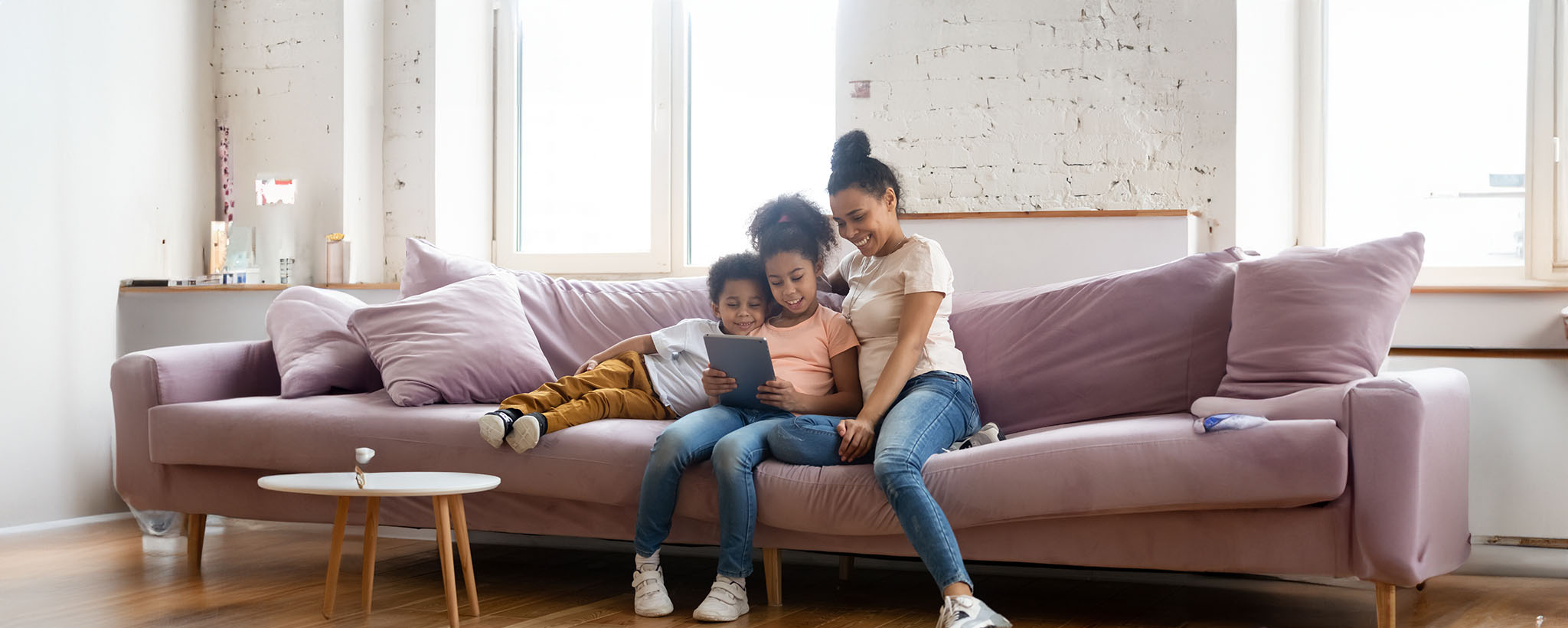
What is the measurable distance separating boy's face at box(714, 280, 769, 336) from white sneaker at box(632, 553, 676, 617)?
1.86 feet

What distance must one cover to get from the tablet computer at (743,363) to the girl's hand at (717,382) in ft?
0.04

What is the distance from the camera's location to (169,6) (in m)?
A: 4.11

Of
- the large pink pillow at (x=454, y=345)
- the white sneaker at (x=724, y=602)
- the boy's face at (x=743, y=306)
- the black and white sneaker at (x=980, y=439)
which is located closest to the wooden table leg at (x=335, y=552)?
the large pink pillow at (x=454, y=345)

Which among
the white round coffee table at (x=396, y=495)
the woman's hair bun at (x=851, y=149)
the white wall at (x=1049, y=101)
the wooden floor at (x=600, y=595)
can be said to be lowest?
the wooden floor at (x=600, y=595)

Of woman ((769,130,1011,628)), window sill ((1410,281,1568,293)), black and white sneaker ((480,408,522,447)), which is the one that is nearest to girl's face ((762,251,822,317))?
woman ((769,130,1011,628))

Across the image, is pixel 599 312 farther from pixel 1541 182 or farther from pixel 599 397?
pixel 1541 182

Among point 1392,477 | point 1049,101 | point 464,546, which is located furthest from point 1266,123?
point 464,546

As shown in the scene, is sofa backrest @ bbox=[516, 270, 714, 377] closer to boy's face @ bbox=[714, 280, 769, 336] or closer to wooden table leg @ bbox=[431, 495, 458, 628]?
boy's face @ bbox=[714, 280, 769, 336]

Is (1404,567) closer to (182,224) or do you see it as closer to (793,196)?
(793,196)

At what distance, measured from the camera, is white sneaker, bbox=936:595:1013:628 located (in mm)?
2049

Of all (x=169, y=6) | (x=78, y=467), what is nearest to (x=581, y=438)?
(x=78, y=467)

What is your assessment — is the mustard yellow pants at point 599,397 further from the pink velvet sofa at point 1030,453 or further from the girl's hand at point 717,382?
the girl's hand at point 717,382

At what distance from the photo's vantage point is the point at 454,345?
2947mm

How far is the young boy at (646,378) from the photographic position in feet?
8.31
